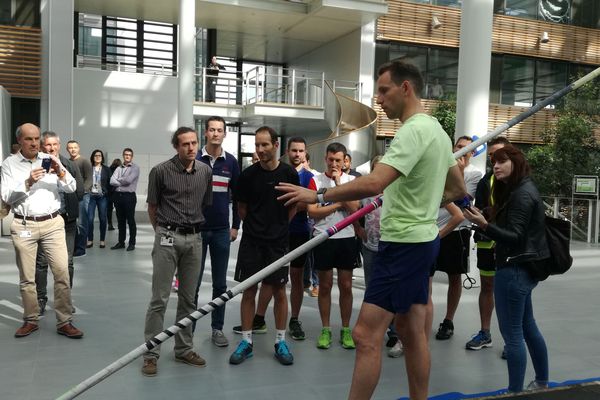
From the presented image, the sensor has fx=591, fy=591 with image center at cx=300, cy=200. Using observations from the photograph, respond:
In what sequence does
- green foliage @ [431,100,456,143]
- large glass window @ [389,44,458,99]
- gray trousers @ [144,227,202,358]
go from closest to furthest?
gray trousers @ [144,227,202,358], green foliage @ [431,100,456,143], large glass window @ [389,44,458,99]

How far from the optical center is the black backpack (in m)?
3.54

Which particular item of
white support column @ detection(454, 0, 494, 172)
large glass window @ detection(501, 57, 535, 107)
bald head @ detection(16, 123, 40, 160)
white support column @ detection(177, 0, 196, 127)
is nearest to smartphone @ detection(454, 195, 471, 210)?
bald head @ detection(16, 123, 40, 160)

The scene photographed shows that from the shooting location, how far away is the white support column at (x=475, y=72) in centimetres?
808

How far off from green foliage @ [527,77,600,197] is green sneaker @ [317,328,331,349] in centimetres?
1239

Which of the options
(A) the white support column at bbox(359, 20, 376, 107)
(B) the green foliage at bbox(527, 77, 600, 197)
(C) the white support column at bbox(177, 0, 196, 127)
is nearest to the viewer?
(C) the white support column at bbox(177, 0, 196, 127)

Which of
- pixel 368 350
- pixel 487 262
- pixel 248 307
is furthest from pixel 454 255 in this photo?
pixel 368 350

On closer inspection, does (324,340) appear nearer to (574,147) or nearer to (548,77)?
(574,147)

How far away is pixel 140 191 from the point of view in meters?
15.1

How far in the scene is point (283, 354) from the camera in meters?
4.39

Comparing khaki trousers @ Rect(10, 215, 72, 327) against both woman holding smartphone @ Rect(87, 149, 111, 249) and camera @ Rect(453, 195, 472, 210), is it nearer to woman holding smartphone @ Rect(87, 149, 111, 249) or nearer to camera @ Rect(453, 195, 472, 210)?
camera @ Rect(453, 195, 472, 210)

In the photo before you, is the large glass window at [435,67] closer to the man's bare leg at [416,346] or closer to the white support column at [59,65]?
the white support column at [59,65]

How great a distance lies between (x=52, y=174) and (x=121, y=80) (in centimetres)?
1076

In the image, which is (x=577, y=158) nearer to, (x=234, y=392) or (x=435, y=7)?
(x=435, y=7)

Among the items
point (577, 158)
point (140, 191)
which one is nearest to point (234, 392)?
point (140, 191)
